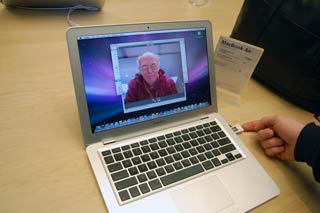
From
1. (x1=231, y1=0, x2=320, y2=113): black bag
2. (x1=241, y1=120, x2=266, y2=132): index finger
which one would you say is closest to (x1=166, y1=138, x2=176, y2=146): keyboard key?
(x1=241, y1=120, x2=266, y2=132): index finger

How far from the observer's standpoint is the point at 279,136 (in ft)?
2.17

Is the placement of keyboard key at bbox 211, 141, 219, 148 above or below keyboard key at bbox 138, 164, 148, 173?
below

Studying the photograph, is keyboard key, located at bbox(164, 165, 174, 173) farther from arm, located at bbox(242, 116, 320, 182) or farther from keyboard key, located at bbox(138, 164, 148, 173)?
arm, located at bbox(242, 116, 320, 182)

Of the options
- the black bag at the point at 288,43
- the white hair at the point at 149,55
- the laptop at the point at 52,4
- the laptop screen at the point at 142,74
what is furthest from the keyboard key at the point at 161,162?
the laptop at the point at 52,4

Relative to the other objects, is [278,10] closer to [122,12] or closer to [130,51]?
[130,51]

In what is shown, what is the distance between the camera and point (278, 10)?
2.52 ft

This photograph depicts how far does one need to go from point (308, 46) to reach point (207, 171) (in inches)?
18.3

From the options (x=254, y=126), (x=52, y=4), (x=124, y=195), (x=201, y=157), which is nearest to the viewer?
(x=124, y=195)

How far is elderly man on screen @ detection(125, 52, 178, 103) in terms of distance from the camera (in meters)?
0.57

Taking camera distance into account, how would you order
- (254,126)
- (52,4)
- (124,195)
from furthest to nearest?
(52,4) → (254,126) → (124,195)

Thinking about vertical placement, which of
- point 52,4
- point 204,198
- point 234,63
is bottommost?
point 204,198

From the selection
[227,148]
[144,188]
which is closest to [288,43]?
[227,148]

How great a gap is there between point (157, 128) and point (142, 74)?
127 millimetres

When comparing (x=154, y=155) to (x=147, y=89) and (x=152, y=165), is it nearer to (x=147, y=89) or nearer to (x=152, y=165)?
(x=152, y=165)
